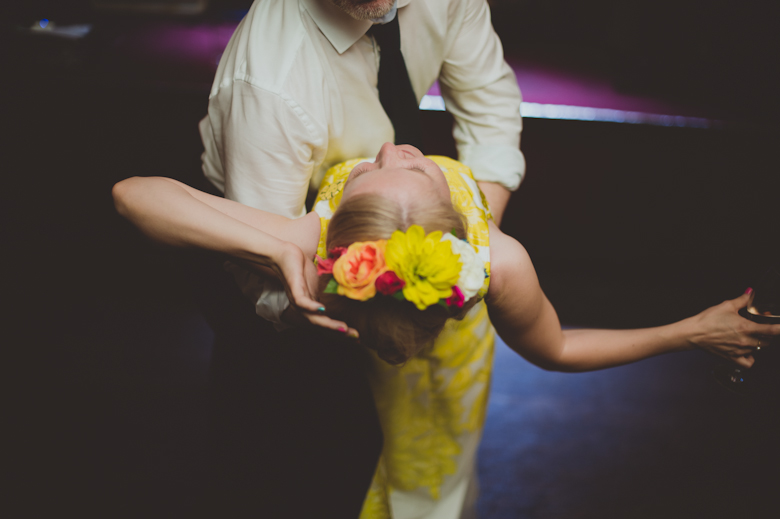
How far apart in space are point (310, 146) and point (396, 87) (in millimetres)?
341

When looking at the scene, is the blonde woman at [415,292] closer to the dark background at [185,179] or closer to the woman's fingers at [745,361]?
the woman's fingers at [745,361]

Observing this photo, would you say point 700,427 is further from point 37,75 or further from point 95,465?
point 37,75

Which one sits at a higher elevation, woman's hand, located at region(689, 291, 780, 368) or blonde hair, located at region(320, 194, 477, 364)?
blonde hair, located at region(320, 194, 477, 364)

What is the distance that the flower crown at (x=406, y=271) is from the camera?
2.66 feet

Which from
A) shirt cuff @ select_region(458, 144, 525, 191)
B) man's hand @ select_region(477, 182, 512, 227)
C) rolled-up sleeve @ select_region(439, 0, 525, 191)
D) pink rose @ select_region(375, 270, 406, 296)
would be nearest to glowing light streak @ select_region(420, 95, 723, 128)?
rolled-up sleeve @ select_region(439, 0, 525, 191)

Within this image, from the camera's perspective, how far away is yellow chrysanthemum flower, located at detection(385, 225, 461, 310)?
812 mm

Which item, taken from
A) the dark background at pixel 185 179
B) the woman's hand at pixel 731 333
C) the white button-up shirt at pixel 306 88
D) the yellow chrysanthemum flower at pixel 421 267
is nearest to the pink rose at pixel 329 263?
the yellow chrysanthemum flower at pixel 421 267

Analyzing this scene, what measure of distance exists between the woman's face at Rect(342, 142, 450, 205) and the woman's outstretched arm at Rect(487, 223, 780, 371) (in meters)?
0.22

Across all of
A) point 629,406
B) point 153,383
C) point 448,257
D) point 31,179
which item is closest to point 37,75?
point 31,179

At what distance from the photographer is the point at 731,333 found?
120cm

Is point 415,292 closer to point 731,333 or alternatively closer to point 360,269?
point 360,269

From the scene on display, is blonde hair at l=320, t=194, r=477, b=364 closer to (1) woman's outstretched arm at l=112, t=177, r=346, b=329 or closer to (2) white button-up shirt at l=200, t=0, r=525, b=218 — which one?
(1) woman's outstretched arm at l=112, t=177, r=346, b=329

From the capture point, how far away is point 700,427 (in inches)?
92.6

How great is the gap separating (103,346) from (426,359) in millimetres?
2111
